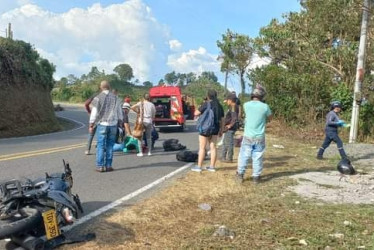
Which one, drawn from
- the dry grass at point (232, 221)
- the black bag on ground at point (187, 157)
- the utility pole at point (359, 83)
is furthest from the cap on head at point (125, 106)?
the utility pole at point (359, 83)

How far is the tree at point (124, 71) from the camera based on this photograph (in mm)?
107812

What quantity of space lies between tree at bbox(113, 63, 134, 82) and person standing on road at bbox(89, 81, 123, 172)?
98628mm

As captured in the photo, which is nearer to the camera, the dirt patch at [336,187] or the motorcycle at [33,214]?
the motorcycle at [33,214]

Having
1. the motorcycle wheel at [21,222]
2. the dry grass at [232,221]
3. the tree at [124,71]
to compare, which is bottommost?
the dry grass at [232,221]

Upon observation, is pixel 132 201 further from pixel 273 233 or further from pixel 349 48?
pixel 349 48

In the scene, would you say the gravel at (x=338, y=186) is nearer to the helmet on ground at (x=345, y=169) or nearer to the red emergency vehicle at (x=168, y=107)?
the helmet on ground at (x=345, y=169)

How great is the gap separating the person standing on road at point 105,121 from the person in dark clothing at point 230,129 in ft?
9.15

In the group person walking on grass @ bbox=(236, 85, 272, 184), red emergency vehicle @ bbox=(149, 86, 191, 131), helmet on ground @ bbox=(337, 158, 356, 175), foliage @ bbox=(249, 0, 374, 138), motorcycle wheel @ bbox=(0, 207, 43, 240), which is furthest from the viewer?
red emergency vehicle @ bbox=(149, 86, 191, 131)

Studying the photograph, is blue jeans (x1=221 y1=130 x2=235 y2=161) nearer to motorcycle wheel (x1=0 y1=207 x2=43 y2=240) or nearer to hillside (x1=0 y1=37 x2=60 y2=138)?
motorcycle wheel (x1=0 y1=207 x2=43 y2=240)

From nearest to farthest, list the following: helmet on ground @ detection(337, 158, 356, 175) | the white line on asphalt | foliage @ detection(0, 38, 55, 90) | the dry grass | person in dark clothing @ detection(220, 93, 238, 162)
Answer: the dry grass → the white line on asphalt → helmet on ground @ detection(337, 158, 356, 175) → person in dark clothing @ detection(220, 93, 238, 162) → foliage @ detection(0, 38, 55, 90)

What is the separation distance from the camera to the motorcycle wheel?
448 cm

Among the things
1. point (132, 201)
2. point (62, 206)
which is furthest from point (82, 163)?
point (62, 206)

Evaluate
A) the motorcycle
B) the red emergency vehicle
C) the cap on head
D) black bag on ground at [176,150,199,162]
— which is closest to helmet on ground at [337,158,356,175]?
black bag on ground at [176,150,199,162]

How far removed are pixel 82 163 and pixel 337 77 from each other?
1640 centimetres
